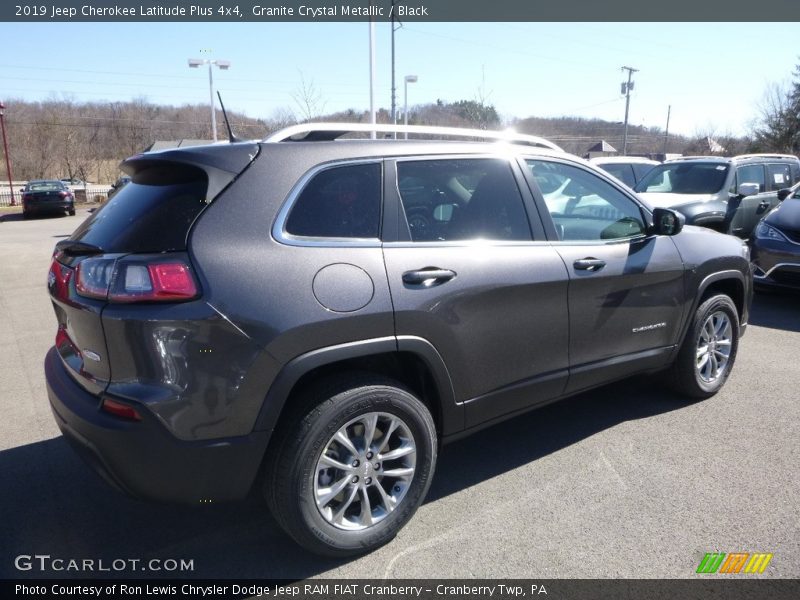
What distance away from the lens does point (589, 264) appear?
351cm

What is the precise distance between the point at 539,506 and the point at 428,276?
1339 mm

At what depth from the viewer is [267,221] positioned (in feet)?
8.24

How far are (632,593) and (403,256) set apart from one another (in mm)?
1703

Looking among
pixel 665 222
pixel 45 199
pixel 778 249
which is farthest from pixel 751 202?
pixel 45 199

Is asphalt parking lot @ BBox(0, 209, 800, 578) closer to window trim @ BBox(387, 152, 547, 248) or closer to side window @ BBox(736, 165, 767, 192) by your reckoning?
window trim @ BBox(387, 152, 547, 248)

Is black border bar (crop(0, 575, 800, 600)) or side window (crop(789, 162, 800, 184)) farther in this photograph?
side window (crop(789, 162, 800, 184))

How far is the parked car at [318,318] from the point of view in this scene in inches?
91.3

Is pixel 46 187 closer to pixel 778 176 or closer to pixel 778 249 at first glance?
pixel 778 176

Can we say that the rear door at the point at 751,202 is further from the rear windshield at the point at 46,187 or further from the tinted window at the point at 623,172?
the rear windshield at the point at 46,187

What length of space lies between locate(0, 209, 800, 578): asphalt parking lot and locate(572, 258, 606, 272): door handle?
1.12 metres

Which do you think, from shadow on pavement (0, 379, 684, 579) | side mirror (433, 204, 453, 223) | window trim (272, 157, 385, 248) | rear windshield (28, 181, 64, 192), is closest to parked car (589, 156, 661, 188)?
shadow on pavement (0, 379, 684, 579)

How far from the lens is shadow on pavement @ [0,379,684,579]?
274 cm

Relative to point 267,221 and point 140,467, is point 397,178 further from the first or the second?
point 140,467

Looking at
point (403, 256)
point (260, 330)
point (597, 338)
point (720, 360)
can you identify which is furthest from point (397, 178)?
point (720, 360)
